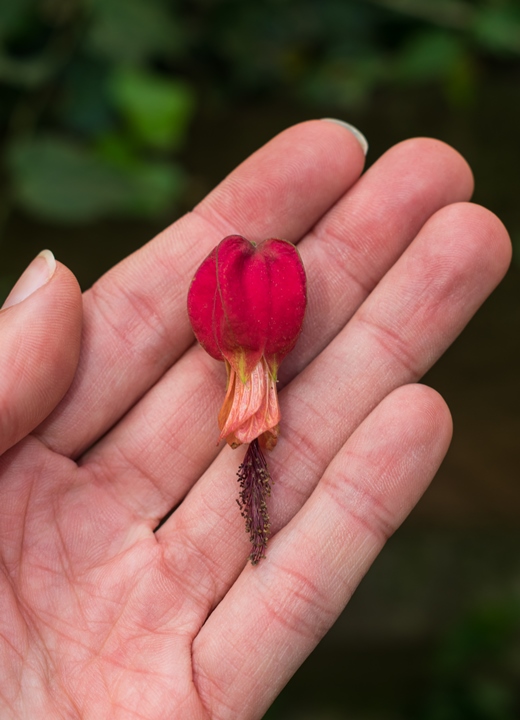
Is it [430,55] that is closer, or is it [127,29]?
[127,29]

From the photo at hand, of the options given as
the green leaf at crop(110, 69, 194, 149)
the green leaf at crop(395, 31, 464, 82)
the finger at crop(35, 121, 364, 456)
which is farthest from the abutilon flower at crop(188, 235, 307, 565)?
the green leaf at crop(395, 31, 464, 82)

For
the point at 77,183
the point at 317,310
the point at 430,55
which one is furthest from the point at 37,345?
the point at 430,55

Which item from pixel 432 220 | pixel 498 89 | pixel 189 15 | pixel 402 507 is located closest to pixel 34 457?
pixel 402 507

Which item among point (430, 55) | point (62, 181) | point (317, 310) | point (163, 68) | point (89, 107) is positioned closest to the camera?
point (317, 310)

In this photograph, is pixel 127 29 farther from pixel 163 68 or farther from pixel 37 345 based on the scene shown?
pixel 37 345

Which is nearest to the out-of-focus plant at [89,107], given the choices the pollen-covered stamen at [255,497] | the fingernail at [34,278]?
the fingernail at [34,278]

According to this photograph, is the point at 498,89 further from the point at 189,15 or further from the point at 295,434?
the point at 295,434
